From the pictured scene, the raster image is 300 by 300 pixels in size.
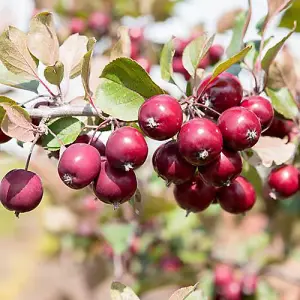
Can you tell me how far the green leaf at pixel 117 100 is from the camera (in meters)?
1.10

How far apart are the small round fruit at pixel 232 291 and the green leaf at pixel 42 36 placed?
1464 millimetres

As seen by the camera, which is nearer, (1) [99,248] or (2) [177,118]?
(2) [177,118]

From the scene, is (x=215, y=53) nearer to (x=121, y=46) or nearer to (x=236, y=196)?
(x=121, y=46)

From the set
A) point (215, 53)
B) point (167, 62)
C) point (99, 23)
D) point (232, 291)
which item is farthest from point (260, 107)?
point (99, 23)

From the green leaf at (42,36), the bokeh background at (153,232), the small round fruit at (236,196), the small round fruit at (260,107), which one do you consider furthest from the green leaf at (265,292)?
the green leaf at (42,36)

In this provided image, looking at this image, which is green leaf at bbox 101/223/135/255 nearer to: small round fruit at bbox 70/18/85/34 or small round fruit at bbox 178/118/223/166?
small round fruit at bbox 70/18/85/34

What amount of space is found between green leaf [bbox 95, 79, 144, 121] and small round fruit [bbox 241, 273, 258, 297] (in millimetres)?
1471

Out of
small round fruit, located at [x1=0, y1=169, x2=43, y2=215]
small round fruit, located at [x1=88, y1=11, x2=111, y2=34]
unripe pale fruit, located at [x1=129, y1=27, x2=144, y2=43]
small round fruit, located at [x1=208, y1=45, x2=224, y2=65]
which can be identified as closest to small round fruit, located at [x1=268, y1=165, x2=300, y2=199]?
small round fruit, located at [x1=0, y1=169, x2=43, y2=215]

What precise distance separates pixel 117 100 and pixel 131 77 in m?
0.05

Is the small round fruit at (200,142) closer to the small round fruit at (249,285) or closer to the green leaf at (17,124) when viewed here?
the green leaf at (17,124)

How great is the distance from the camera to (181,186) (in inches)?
47.1

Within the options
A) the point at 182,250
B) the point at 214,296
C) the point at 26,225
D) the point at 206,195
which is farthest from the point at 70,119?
the point at 26,225

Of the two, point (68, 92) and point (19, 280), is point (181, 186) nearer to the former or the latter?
point (68, 92)

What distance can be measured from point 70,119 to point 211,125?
29cm
